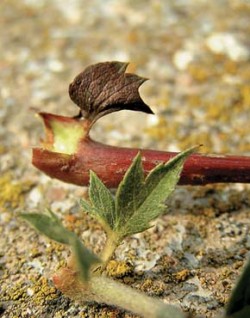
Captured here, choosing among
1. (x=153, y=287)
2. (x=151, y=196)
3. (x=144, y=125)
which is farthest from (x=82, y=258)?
(x=144, y=125)

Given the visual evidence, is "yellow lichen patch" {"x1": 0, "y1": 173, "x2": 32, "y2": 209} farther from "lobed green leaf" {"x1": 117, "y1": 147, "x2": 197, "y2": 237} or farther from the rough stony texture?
"lobed green leaf" {"x1": 117, "y1": 147, "x2": 197, "y2": 237}

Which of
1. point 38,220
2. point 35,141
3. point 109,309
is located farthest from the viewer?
point 35,141

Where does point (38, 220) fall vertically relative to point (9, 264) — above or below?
above

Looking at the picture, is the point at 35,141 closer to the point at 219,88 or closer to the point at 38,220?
the point at 219,88

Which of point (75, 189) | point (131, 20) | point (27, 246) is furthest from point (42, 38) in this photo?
point (27, 246)

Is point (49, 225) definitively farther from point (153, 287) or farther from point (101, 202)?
point (153, 287)

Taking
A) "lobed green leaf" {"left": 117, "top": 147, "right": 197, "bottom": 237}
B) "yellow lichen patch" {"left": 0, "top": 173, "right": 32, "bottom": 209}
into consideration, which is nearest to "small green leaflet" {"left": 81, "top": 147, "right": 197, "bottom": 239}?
"lobed green leaf" {"left": 117, "top": 147, "right": 197, "bottom": 237}

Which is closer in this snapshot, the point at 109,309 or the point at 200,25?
the point at 109,309
